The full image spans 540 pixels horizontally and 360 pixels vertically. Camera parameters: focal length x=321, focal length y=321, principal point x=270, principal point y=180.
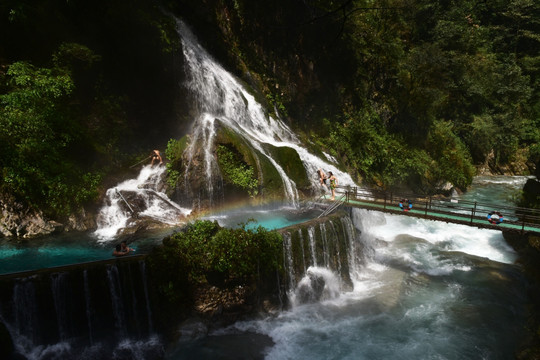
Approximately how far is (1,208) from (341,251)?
12.7 metres

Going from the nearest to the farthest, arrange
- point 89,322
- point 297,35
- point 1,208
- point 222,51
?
point 89,322
point 1,208
point 222,51
point 297,35

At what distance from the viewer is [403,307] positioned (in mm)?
11406

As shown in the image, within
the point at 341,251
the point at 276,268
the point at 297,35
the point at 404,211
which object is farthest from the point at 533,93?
the point at 276,268

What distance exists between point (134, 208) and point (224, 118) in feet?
22.9

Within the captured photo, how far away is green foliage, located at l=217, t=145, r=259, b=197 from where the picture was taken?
47.2 feet

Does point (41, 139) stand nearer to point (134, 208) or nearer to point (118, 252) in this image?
point (134, 208)

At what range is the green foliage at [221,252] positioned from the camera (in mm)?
9367

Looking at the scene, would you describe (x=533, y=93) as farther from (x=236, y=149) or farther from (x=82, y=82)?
(x=82, y=82)

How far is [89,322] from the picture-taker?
8391mm

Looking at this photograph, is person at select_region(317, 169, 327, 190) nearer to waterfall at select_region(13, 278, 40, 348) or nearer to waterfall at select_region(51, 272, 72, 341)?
waterfall at select_region(51, 272, 72, 341)

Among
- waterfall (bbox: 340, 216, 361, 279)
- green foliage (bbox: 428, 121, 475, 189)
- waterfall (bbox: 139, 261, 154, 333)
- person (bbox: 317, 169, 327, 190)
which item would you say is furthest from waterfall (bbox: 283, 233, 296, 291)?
green foliage (bbox: 428, 121, 475, 189)

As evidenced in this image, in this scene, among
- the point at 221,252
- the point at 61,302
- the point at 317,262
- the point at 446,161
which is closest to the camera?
the point at 61,302

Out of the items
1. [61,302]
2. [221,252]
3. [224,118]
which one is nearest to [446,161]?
[224,118]

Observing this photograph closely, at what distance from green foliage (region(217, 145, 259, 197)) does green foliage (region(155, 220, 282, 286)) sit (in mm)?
4326
